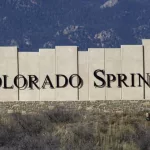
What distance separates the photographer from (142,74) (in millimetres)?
39469

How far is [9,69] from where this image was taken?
129 feet

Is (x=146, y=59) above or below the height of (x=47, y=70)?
above

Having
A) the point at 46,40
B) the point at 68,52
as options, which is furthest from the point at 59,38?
the point at 68,52

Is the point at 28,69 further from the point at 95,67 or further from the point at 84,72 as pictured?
the point at 95,67

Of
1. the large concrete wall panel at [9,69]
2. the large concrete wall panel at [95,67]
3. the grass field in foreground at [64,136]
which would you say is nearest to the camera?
the grass field in foreground at [64,136]

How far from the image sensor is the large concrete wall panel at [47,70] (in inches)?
1542

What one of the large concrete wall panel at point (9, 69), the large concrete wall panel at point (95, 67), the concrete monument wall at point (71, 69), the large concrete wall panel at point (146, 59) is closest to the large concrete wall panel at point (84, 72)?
the concrete monument wall at point (71, 69)

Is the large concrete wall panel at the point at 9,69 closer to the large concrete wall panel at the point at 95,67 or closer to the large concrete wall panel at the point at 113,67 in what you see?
the large concrete wall panel at the point at 95,67

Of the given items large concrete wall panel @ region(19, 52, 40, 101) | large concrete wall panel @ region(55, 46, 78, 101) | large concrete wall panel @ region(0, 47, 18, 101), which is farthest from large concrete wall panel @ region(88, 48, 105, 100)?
large concrete wall panel @ region(0, 47, 18, 101)

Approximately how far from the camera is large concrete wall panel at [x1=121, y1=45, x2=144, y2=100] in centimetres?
3919

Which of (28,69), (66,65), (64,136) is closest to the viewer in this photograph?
(64,136)

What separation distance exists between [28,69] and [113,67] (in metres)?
4.37

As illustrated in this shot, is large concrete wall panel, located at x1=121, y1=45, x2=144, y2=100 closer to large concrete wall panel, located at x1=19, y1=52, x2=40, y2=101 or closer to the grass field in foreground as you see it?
large concrete wall panel, located at x1=19, y1=52, x2=40, y2=101

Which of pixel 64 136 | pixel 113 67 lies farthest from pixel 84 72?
pixel 64 136
